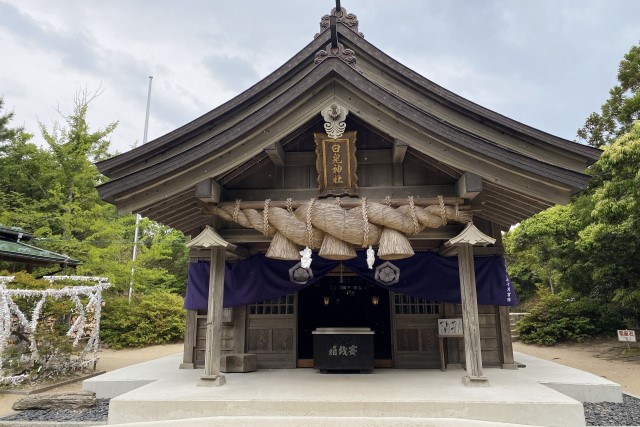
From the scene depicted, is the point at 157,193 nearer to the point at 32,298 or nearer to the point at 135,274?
the point at 32,298

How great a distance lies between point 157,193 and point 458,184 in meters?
4.70

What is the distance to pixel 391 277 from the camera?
7.25 metres

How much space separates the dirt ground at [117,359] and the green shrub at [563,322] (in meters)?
14.5

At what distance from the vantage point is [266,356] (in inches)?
A: 325

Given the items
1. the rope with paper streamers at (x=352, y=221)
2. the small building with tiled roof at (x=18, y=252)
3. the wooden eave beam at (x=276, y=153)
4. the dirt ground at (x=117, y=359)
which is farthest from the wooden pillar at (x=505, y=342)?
the small building with tiled roof at (x=18, y=252)

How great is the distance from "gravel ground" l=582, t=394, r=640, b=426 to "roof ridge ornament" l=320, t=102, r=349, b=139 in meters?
5.33

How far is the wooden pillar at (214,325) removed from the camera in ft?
19.6

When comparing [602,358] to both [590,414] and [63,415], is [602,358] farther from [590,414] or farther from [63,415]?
[63,415]

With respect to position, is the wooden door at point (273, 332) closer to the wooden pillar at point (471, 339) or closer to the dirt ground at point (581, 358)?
the wooden pillar at point (471, 339)

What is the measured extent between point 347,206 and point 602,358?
39.1 feet

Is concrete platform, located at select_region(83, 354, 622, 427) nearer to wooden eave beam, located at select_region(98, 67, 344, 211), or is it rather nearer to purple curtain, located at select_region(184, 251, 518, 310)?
purple curtain, located at select_region(184, 251, 518, 310)

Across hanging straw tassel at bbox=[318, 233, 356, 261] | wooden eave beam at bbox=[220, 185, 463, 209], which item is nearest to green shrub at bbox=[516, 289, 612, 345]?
wooden eave beam at bbox=[220, 185, 463, 209]

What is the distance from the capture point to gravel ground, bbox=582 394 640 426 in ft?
17.7

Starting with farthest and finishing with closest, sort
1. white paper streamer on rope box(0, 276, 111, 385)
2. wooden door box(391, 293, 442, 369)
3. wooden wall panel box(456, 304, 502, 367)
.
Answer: white paper streamer on rope box(0, 276, 111, 385)
wooden door box(391, 293, 442, 369)
wooden wall panel box(456, 304, 502, 367)
